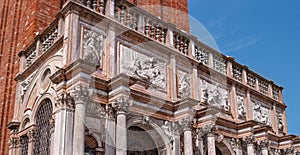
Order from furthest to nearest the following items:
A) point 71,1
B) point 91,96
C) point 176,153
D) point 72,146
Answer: point 176,153 < point 71,1 < point 91,96 < point 72,146

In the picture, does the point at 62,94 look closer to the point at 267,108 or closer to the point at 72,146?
the point at 72,146

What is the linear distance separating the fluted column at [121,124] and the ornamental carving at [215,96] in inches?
153

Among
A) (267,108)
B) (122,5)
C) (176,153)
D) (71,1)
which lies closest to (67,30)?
(71,1)

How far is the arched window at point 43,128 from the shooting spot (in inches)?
378

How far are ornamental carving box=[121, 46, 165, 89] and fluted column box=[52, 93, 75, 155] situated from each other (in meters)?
1.92

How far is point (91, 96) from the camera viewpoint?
8.81 metres

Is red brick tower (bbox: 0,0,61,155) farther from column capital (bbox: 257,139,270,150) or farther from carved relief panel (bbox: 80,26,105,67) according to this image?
column capital (bbox: 257,139,270,150)

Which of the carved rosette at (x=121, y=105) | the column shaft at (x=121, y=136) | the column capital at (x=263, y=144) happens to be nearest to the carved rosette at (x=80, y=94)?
the carved rosette at (x=121, y=105)

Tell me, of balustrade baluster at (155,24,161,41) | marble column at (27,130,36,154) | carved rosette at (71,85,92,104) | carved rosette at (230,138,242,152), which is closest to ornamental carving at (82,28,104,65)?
carved rosette at (71,85,92,104)

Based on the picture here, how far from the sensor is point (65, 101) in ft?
28.2

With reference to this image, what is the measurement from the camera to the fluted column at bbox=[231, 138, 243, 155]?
12523 mm

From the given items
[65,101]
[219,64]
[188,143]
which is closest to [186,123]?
[188,143]

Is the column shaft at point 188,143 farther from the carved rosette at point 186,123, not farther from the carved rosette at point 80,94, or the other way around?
the carved rosette at point 80,94

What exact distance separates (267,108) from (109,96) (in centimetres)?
859
